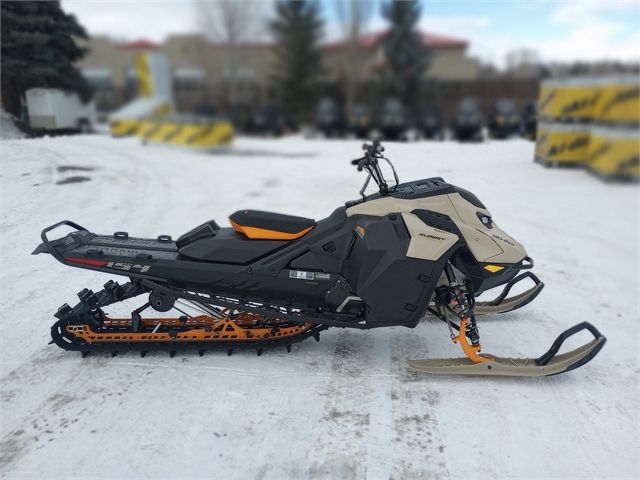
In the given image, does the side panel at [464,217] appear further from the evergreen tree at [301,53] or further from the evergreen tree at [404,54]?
the evergreen tree at [404,54]

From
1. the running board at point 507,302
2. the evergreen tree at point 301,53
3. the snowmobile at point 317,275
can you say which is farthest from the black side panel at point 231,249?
the evergreen tree at point 301,53

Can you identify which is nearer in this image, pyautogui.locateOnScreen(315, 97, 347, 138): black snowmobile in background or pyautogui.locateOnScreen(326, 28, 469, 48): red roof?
pyautogui.locateOnScreen(315, 97, 347, 138): black snowmobile in background

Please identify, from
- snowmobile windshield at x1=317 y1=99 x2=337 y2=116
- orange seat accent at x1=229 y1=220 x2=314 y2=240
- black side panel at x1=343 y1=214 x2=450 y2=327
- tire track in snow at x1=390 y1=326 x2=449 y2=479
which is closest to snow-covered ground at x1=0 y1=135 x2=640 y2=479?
tire track in snow at x1=390 y1=326 x2=449 y2=479

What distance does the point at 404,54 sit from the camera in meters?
23.5

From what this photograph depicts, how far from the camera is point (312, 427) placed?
8.75 feet

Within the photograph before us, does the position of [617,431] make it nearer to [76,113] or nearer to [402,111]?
[76,113]

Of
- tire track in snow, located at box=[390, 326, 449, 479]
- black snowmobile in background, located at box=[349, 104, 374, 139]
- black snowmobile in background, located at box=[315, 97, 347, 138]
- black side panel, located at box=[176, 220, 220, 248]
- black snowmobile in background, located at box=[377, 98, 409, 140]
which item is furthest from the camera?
black snowmobile in background, located at box=[315, 97, 347, 138]

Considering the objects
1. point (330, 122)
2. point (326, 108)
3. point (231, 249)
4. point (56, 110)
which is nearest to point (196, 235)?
point (231, 249)

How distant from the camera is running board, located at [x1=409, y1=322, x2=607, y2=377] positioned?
10.2 feet

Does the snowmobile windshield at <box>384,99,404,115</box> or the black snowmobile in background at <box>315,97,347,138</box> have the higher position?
the snowmobile windshield at <box>384,99,404,115</box>

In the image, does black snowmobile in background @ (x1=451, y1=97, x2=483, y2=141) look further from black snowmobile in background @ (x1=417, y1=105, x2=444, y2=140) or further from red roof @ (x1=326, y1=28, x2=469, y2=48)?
red roof @ (x1=326, y1=28, x2=469, y2=48)

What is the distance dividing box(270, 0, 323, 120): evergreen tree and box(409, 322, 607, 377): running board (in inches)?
707

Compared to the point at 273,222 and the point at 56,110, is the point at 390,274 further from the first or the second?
the point at 56,110

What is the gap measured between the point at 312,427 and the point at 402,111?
16.1 meters
